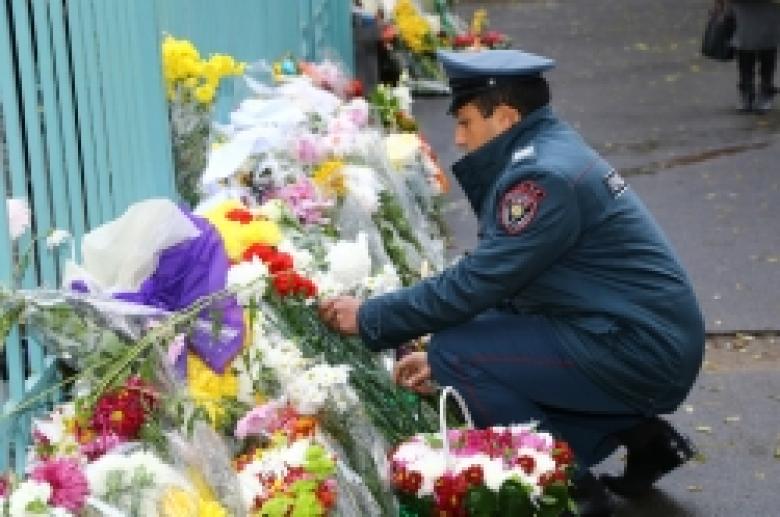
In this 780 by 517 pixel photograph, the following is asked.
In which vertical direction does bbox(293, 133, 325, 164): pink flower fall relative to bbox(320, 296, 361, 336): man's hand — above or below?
above

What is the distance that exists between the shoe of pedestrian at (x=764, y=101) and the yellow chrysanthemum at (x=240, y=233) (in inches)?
314

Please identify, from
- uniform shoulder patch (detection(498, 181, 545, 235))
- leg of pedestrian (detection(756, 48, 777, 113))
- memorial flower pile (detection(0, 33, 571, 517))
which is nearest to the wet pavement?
leg of pedestrian (detection(756, 48, 777, 113))

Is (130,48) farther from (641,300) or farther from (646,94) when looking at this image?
(646,94)

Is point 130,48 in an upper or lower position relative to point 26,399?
upper

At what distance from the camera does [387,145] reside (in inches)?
273

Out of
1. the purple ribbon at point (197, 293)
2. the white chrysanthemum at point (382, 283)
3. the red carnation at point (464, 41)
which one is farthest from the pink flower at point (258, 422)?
the red carnation at point (464, 41)

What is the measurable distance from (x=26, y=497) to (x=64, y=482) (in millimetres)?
128

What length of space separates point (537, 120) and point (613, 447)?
1.02 metres

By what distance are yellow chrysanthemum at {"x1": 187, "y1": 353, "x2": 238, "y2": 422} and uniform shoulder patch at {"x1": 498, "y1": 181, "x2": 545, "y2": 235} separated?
33.4 inches

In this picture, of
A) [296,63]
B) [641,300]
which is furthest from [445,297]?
[296,63]

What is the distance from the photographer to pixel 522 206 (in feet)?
13.0

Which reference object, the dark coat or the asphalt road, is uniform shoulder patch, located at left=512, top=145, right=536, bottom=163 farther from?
the dark coat

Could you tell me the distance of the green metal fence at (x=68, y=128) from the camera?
3.39 metres

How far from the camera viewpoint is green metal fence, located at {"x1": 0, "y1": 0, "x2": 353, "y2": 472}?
3.39 metres
